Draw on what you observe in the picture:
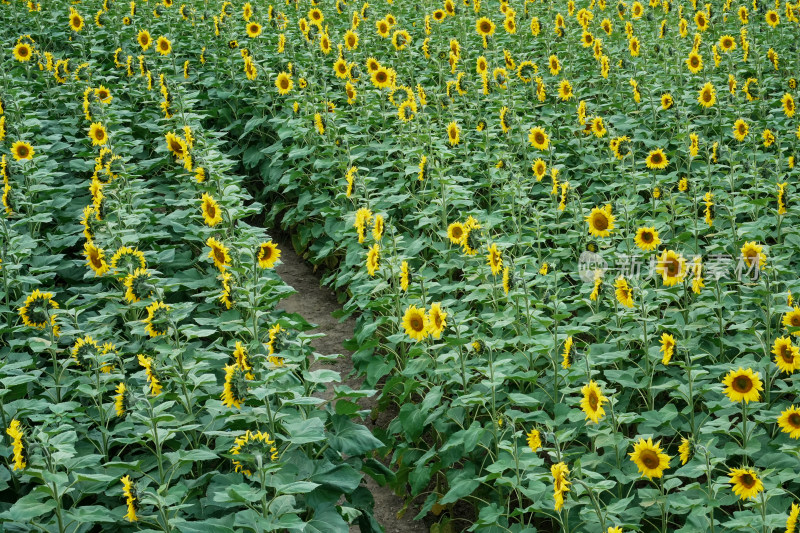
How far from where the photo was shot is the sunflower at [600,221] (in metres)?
5.30

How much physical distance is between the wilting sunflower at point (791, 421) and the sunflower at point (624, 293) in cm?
96

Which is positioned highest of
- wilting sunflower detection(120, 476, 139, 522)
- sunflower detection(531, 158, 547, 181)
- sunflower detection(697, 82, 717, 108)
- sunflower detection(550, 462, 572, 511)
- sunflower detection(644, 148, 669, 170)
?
sunflower detection(697, 82, 717, 108)

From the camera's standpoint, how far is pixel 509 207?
595 cm

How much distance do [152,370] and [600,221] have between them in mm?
2881

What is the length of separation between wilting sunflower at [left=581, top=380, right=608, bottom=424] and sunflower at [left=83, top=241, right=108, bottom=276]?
107 inches

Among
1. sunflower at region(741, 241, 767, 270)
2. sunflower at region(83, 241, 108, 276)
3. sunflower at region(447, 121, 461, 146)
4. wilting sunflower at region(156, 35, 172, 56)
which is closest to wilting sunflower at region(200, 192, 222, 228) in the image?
sunflower at region(83, 241, 108, 276)

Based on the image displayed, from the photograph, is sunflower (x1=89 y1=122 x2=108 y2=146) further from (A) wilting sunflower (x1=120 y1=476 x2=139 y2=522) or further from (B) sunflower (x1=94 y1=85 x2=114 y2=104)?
(A) wilting sunflower (x1=120 y1=476 x2=139 y2=522)

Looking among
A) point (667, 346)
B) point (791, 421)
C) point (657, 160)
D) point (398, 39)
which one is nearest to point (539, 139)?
point (657, 160)

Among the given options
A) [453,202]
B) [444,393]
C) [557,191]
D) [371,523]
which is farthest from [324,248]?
[371,523]

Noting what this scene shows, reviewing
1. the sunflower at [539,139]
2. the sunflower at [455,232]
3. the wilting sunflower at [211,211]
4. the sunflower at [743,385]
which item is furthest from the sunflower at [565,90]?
the sunflower at [743,385]

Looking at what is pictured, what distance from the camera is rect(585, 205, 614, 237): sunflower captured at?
5297mm

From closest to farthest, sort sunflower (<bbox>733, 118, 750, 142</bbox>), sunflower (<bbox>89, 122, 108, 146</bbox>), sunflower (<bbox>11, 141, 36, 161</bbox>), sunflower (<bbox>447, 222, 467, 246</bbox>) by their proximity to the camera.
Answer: sunflower (<bbox>447, 222, 467, 246</bbox>)
sunflower (<bbox>11, 141, 36, 161</bbox>)
sunflower (<bbox>89, 122, 108, 146</bbox>)
sunflower (<bbox>733, 118, 750, 142</bbox>)

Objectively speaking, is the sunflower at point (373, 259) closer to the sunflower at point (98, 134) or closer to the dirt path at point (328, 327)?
the dirt path at point (328, 327)

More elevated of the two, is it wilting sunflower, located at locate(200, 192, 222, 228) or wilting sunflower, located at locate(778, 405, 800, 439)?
wilting sunflower, located at locate(200, 192, 222, 228)
